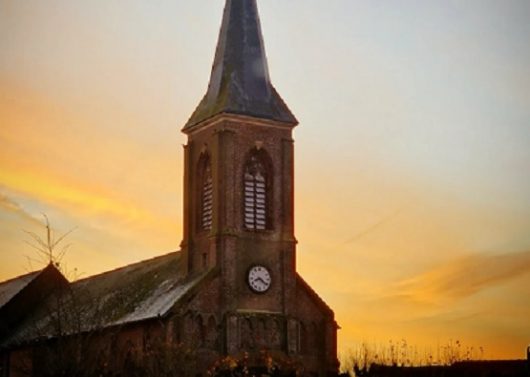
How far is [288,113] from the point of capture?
64.1 m

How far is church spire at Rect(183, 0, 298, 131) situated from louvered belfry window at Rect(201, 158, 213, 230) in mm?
2610

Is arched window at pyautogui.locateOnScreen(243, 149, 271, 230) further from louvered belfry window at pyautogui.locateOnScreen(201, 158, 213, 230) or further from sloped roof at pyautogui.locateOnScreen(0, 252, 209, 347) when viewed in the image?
sloped roof at pyautogui.locateOnScreen(0, 252, 209, 347)

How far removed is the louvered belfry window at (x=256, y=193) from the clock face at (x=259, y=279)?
7.26 ft

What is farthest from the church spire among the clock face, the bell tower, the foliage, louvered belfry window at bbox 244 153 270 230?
the foliage

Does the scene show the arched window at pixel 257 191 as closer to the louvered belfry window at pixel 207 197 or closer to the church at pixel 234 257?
the church at pixel 234 257

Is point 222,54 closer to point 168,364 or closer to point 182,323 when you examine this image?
point 182,323

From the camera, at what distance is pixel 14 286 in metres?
84.2

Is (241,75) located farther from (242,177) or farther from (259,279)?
(259,279)

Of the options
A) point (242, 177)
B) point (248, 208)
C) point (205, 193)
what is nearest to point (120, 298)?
point (205, 193)

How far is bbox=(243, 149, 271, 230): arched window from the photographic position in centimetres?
6250

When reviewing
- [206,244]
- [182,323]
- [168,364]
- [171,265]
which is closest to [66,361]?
[168,364]

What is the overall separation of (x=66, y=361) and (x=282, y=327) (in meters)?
20.1

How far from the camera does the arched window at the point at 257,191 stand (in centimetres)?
6250

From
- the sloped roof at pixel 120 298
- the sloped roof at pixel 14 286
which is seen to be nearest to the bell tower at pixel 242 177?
the sloped roof at pixel 120 298
